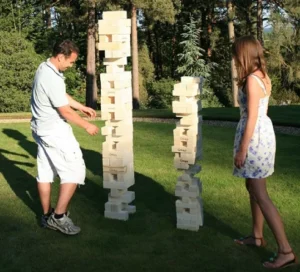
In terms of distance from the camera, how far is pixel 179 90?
480 centimetres

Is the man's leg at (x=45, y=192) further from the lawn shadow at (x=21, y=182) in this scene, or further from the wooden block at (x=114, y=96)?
the wooden block at (x=114, y=96)

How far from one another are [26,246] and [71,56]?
6.07 ft

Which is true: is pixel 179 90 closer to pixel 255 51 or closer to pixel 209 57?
pixel 255 51

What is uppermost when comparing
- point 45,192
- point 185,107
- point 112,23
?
point 112,23

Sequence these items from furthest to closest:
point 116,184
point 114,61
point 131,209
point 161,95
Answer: point 161,95, point 131,209, point 116,184, point 114,61

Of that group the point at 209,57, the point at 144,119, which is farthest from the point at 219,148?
the point at 209,57

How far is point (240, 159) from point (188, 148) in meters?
0.95

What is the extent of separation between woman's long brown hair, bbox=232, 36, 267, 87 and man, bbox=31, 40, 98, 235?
64.4 inches

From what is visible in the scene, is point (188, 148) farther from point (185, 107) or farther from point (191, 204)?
point (191, 204)

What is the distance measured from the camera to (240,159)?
401cm

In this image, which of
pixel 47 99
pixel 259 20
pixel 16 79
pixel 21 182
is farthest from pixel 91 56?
pixel 47 99

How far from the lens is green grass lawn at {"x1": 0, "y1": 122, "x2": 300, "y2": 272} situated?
418 centimetres

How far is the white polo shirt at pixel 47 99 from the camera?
15.4 ft

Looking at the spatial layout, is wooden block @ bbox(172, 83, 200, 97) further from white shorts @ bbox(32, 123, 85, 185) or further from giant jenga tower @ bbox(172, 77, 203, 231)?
white shorts @ bbox(32, 123, 85, 185)
